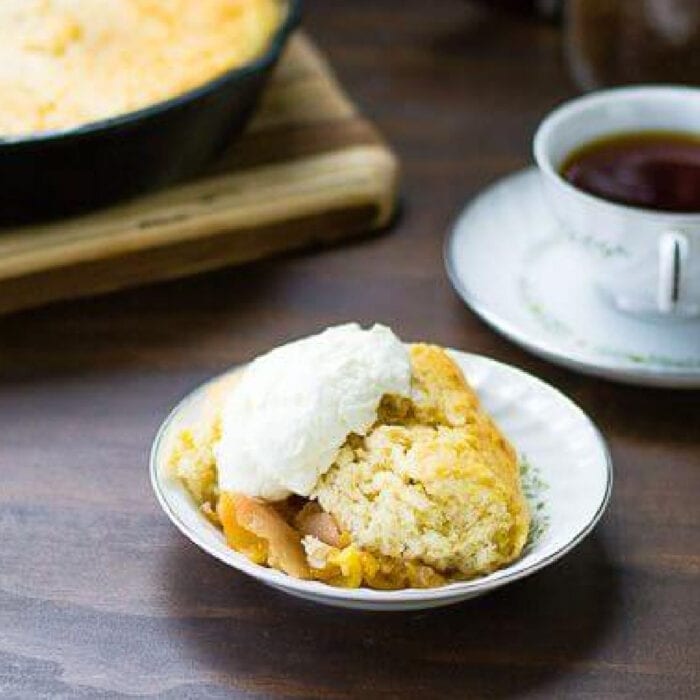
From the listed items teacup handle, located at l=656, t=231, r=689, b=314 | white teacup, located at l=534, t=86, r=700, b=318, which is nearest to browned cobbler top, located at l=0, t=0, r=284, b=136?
white teacup, located at l=534, t=86, r=700, b=318

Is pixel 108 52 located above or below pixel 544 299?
above

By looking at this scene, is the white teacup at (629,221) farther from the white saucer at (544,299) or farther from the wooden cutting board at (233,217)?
the wooden cutting board at (233,217)

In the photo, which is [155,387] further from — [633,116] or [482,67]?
[482,67]

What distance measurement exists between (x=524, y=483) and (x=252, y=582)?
0.16m

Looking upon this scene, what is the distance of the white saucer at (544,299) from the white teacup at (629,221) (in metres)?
0.02

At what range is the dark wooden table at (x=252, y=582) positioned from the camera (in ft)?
2.55

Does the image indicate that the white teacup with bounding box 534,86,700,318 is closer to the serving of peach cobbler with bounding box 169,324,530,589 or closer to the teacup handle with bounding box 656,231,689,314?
the teacup handle with bounding box 656,231,689,314

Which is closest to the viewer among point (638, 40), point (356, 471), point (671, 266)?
point (356, 471)

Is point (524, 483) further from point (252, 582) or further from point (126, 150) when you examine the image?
Result: point (126, 150)

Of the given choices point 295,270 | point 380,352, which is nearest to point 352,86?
point 295,270

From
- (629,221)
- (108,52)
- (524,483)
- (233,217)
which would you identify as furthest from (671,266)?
(108,52)

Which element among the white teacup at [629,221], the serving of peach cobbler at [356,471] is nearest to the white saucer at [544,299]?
the white teacup at [629,221]

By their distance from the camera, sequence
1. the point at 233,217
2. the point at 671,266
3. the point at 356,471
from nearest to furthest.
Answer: the point at 356,471, the point at 671,266, the point at 233,217

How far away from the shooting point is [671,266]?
3.20 ft
